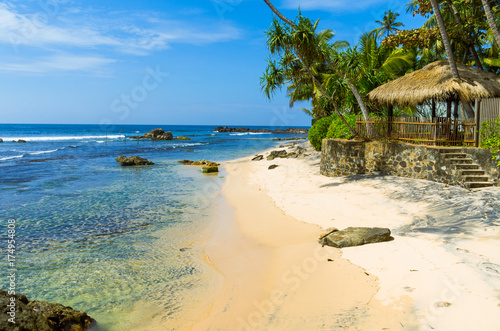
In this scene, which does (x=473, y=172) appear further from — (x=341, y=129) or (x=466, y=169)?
(x=341, y=129)

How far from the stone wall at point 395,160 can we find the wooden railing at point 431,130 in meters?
0.81

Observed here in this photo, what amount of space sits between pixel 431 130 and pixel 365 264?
933 cm

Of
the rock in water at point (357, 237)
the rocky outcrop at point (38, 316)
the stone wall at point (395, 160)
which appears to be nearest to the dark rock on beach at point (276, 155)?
the stone wall at point (395, 160)

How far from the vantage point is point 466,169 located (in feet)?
37.4

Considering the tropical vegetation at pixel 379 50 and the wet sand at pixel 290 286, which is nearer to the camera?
the wet sand at pixel 290 286

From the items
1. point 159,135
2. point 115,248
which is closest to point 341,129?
point 115,248

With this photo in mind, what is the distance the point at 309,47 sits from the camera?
15227 millimetres

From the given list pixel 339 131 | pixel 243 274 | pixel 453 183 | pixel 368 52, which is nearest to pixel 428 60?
pixel 368 52

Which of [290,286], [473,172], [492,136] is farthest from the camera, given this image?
[492,136]

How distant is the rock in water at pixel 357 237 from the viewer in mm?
7320

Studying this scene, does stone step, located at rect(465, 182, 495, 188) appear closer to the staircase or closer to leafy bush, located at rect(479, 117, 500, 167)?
the staircase

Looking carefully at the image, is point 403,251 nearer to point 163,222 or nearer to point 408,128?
point 163,222

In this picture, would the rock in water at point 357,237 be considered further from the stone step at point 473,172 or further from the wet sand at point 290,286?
the stone step at point 473,172

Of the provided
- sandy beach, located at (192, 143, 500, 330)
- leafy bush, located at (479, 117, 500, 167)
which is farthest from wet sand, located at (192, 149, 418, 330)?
leafy bush, located at (479, 117, 500, 167)
